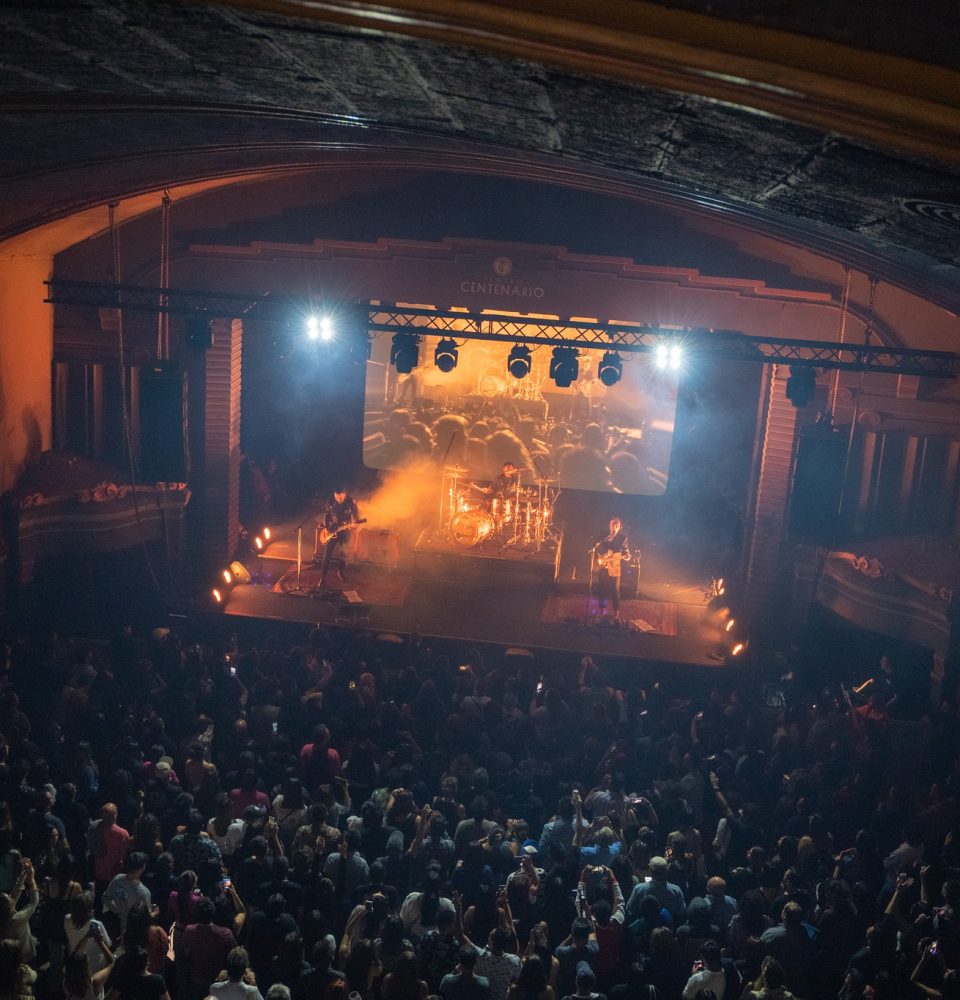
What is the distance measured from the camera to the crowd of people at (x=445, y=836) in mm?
6402

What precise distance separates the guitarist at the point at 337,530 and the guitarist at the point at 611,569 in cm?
397

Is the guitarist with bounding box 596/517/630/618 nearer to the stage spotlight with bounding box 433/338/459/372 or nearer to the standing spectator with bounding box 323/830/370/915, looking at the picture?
the stage spotlight with bounding box 433/338/459/372

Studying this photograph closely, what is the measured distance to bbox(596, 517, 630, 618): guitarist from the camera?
1620 centimetres

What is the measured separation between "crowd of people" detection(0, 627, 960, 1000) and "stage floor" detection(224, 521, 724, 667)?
318 centimetres

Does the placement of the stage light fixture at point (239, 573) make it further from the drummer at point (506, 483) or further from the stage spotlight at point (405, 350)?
the stage spotlight at point (405, 350)

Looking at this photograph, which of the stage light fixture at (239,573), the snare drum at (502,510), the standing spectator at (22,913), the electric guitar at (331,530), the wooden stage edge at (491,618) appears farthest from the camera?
the snare drum at (502,510)

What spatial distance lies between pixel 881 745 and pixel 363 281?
31.1 feet

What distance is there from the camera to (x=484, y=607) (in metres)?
16.4

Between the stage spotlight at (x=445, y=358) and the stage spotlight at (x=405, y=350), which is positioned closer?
the stage spotlight at (x=405, y=350)

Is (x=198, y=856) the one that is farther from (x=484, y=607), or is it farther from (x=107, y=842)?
(x=484, y=607)

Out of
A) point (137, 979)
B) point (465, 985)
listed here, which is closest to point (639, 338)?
point (465, 985)

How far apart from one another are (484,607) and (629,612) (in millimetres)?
2237

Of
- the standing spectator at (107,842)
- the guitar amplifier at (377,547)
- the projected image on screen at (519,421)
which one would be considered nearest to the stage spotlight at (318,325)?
the guitar amplifier at (377,547)

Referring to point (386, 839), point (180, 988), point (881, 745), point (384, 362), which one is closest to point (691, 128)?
point (180, 988)
